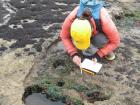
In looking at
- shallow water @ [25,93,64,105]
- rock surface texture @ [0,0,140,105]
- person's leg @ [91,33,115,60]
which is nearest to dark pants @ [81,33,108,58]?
person's leg @ [91,33,115,60]

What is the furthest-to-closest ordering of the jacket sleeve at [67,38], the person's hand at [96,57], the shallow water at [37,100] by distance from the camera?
the person's hand at [96,57], the jacket sleeve at [67,38], the shallow water at [37,100]

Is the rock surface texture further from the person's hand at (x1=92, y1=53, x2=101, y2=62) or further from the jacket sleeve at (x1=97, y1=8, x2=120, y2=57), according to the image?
the jacket sleeve at (x1=97, y1=8, x2=120, y2=57)

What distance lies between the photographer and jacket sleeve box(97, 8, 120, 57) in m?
4.70

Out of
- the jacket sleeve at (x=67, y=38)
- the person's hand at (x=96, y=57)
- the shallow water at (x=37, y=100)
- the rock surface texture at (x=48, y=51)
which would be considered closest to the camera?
the shallow water at (x=37, y=100)

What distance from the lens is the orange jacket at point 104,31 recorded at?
185 inches

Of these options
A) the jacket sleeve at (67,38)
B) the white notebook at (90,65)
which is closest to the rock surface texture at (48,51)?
the white notebook at (90,65)

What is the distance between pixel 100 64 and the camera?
4980mm

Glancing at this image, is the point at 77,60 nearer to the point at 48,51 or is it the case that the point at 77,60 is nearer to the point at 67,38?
the point at 67,38

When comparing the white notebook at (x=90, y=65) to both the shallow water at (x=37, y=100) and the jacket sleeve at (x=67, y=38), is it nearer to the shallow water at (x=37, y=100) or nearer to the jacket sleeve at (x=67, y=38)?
the jacket sleeve at (x=67, y=38)

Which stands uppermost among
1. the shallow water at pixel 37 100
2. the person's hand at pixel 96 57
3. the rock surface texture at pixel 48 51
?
the person's hand at pixel 96 57

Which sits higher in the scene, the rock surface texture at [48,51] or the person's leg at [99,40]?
the person's leg at [99,40]

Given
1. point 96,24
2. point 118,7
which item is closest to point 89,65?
point 96,24

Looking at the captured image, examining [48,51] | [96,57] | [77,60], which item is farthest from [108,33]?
[48,51]

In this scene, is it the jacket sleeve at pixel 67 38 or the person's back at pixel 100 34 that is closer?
the person's back at pixel 100 34
